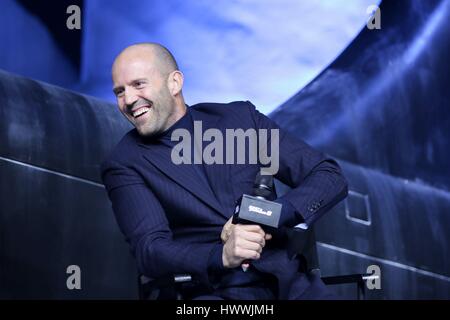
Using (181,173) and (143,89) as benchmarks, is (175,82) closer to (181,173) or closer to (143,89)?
(143,89)

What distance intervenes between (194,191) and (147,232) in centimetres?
16

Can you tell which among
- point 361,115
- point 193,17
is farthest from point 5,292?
point 361,115

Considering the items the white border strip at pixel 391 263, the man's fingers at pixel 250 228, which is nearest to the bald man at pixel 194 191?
the man's fingers at pixel 250 228

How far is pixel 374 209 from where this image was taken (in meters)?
3.66

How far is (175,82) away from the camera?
220cm

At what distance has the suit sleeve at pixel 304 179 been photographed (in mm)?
1959

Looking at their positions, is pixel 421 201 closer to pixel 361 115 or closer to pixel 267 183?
pixel 361 115

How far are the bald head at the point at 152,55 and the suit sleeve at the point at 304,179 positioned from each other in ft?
0.83

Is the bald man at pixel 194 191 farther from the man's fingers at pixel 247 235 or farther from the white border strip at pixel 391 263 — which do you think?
the white border strip at pixel 391 263

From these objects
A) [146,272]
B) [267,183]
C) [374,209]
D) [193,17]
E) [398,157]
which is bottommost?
[146,272]

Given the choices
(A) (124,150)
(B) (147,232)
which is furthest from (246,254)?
(A) (124,150)

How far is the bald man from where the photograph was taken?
1.92m
